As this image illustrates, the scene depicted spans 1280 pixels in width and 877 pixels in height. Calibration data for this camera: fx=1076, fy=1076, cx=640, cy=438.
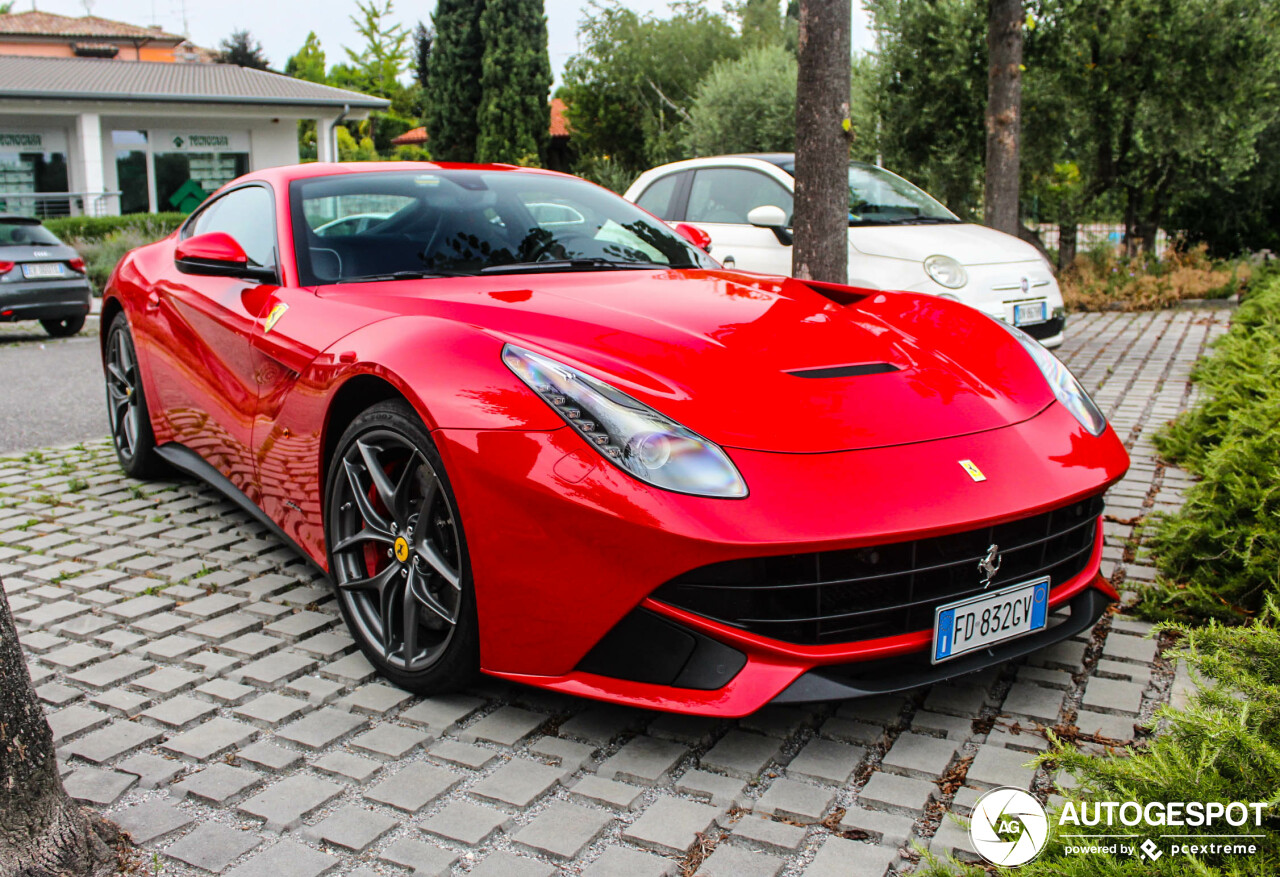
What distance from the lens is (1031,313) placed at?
7.23 m

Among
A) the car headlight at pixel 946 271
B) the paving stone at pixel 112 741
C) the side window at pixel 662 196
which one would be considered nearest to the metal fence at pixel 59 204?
the side window at pixel 662 196

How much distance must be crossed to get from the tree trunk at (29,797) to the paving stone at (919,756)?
5.49ft

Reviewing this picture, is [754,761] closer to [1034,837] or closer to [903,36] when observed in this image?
[1034,837]

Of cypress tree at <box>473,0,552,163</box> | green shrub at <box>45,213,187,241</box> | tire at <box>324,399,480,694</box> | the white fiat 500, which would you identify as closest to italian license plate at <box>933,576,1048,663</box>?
tire at <box>324,399,480,694</box>

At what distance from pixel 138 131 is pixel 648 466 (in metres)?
27.8

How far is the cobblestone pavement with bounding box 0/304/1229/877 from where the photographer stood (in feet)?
7.17

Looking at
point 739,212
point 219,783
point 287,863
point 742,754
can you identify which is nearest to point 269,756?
point 219,783

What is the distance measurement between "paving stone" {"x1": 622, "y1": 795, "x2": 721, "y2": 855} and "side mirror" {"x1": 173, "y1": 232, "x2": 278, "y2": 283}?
88.1 inches

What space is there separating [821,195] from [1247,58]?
30.1 feet

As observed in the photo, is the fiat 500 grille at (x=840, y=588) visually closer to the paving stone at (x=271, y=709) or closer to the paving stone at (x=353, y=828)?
the paving stone at (x=353, y=828)

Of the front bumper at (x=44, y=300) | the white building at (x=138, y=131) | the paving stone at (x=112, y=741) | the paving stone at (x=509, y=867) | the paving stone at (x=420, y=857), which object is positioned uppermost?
the white building at (x=138, y=131)

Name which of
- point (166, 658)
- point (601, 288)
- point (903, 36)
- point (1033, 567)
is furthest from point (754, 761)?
point (903, 36)

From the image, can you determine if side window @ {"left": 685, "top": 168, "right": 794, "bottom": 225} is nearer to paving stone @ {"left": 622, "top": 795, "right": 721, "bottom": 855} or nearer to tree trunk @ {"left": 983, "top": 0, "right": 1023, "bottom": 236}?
tree trunk @ {"left": 983, "top": 0, "right": 1023, "bottom": 236}

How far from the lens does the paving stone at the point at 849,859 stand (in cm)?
208
